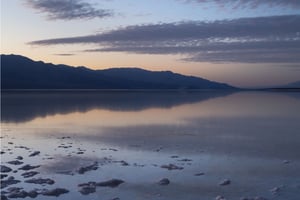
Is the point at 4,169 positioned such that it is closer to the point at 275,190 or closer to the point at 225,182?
the point at 225,182

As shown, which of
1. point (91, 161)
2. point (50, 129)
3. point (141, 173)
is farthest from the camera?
point (50, 129)

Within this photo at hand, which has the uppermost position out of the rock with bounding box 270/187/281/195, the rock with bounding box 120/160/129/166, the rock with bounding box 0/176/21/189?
the rock with bounding box 0/176/21/189

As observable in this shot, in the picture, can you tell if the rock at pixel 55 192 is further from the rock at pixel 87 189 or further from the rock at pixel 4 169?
the rock at pixel 4 169

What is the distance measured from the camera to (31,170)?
1019 cm

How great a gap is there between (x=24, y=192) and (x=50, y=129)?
35.1 ft

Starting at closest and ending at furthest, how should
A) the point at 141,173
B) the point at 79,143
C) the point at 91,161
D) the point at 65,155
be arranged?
the point at 141,173
the point at 91,161
the point at 65,155
the point at 79,143

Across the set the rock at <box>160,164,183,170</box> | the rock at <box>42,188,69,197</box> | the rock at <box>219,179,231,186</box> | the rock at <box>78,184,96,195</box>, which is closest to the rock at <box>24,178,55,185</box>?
the rock at <box>42,188,69,197</box>

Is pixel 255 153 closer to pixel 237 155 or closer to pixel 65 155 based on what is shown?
pixel 237 155

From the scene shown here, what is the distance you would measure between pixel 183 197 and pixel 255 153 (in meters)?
5.25

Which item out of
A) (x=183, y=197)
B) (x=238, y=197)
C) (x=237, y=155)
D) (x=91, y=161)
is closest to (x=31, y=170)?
(x=91, y=161)

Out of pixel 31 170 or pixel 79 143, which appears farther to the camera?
pixel 79 143

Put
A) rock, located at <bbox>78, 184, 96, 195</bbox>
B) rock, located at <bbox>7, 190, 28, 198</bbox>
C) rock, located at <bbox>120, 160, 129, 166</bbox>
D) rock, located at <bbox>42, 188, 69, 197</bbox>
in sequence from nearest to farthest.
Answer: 1. rock, located at <bbox>7, 190, 28, 198</bbox>
2. rock, located at <bbox>42, 188, 69, 197</bbox>
3. rock, located at <bbox>78, 184, 96, 195</bbox>
4. rock, located at <bbox>120, 160, 129, 166</bbox>

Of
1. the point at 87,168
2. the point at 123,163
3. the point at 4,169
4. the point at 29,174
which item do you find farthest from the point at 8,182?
the point at 123,163

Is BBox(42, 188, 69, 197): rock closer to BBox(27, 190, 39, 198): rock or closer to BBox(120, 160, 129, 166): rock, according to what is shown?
BBox(27, 190, 39, 198): rock
